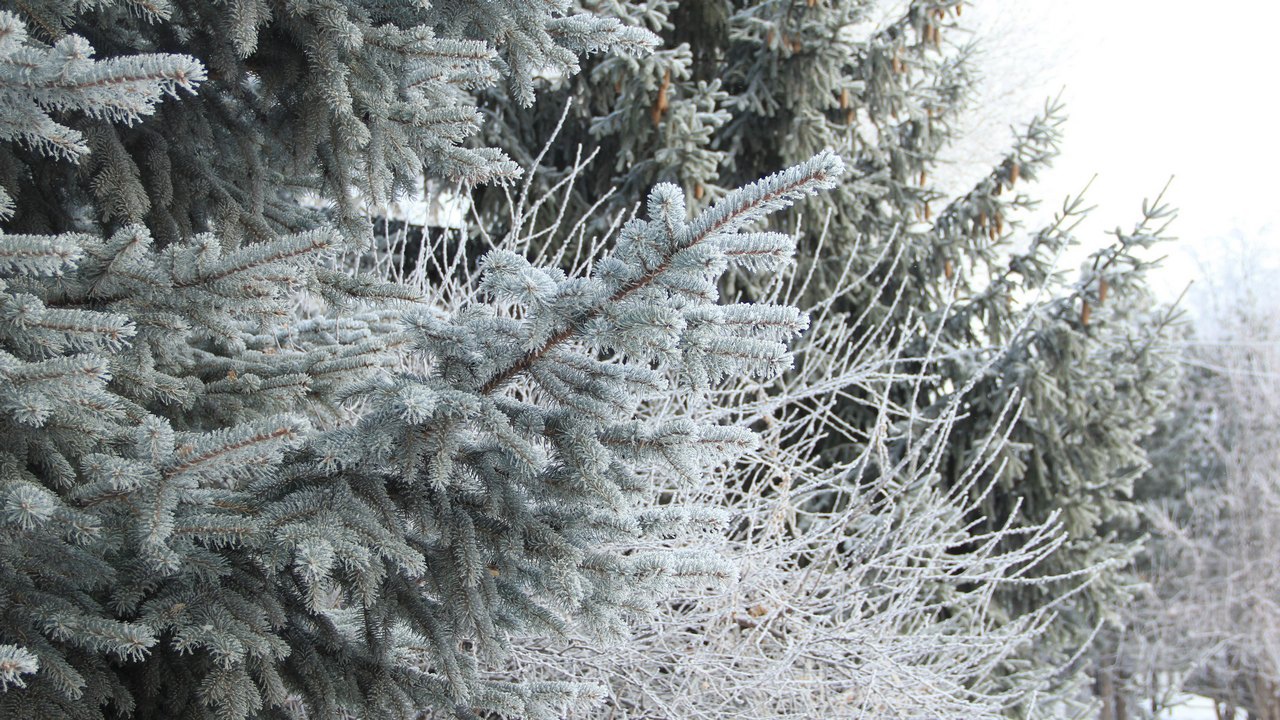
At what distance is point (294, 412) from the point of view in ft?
8.25

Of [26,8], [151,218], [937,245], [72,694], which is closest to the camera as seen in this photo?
[72,694]

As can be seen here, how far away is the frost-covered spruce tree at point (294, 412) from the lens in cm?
164

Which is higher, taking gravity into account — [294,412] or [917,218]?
[917,218]

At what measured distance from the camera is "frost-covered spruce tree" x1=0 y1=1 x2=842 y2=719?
1.64 metres

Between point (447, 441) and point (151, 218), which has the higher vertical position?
point (151, 218)

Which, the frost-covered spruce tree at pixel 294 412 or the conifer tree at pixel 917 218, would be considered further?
the conifer tree at pixel 917 218

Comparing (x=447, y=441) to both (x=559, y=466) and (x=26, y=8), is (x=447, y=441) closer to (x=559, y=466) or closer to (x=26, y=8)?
(x=559, y=466)

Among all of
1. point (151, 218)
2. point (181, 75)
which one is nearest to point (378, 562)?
point (181, 75)

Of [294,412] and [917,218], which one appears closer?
[294,412]

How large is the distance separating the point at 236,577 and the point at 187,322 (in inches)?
20.9

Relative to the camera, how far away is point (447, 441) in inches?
72.6

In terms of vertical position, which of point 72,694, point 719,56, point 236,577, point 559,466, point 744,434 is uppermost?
point 719,56

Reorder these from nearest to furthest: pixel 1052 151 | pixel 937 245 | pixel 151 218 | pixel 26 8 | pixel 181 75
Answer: pixel 181 75 → pixel 26 8 → pixel 151 218 → pixel 1052 151 → pixel 937 245

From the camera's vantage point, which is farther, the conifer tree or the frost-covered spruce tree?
the conifer tree
